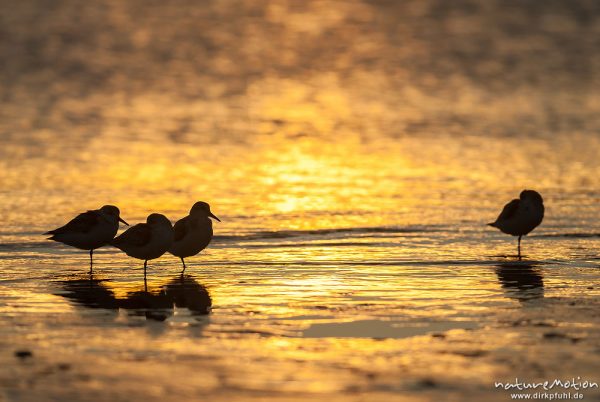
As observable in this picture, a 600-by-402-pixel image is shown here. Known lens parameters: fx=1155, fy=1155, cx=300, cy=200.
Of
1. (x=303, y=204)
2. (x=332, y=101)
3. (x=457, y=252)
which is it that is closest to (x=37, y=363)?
(x=457, y=252)

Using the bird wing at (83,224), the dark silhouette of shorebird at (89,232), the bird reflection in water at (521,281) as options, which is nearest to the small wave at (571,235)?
the bird reflection in water at (521,281)

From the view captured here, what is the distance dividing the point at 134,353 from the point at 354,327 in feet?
8.39

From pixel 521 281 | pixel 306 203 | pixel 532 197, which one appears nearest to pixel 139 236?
pixel 521 281

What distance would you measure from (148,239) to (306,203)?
836 centimetres

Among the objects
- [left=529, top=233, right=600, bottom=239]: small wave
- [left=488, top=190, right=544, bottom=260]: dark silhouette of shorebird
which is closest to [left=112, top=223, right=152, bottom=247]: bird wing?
[left=488, top=190, right=544, bottom=260]: dark silhouette of shorebird

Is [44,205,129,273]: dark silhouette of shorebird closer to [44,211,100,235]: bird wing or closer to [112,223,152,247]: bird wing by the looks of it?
[44,211,100,235]: bird wing

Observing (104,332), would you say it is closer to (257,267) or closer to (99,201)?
(257,267)

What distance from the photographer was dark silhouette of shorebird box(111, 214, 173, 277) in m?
17.4

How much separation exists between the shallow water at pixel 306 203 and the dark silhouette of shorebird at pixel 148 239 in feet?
1.25

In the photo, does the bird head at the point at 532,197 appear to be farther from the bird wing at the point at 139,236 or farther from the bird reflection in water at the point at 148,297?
the bird wing at the point at 139,236

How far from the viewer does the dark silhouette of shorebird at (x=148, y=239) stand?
1744cm

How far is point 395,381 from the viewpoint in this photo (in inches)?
417

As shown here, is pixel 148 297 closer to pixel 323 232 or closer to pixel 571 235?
pixel 323 232

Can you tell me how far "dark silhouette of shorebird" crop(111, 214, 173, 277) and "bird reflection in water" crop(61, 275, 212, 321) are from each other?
76cm
